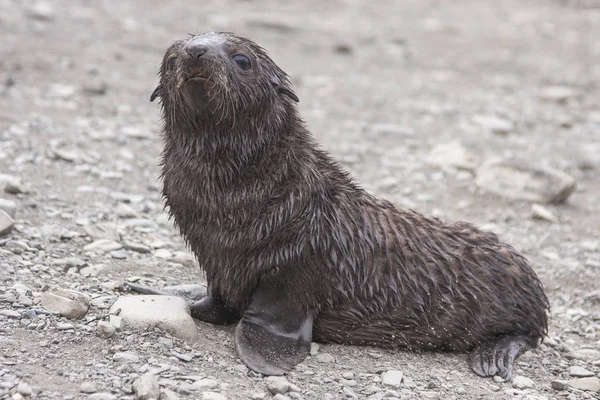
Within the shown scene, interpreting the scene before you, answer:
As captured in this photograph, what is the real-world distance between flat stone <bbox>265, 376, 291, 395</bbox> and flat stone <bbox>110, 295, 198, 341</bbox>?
52 cm

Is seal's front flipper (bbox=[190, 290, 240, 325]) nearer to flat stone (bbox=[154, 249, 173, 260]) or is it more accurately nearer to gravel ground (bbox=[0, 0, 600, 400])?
gravel ground (bbox=[0, 0, 600, 400])

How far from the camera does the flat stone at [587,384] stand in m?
4.77

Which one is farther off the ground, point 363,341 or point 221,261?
point 221,261

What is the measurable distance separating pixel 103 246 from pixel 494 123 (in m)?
5.81

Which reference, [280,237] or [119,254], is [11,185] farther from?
[280,237]

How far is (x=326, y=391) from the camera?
425 cm

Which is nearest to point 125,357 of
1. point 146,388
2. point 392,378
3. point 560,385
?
point 146,388

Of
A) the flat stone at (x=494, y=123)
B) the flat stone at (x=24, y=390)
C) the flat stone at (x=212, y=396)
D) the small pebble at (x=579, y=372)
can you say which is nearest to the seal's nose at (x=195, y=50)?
the flat stone at (x=212, y=396)

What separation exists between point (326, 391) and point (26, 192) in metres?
3.01

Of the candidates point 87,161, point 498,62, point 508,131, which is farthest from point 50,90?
point 498,62

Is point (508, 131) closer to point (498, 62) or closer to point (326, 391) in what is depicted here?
point (498, 62)

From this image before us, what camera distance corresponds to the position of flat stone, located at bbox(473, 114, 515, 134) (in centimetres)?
989

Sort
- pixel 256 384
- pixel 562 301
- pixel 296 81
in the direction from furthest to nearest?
pixel 296 81 → pixel 562 301 → pixel 256 384

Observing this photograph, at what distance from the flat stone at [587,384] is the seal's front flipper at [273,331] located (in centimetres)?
151
